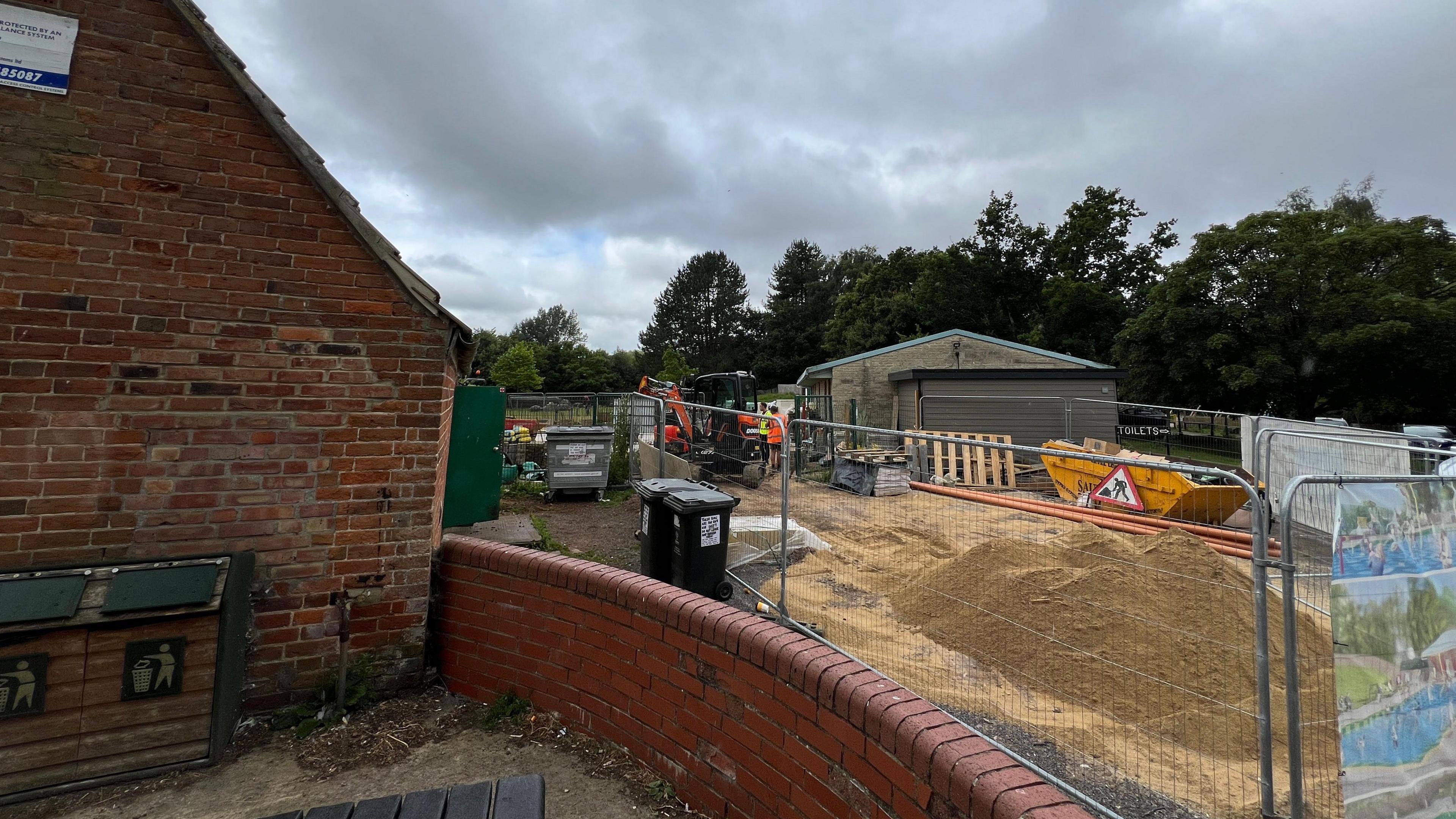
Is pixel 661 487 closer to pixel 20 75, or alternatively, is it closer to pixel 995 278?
pixel 20 75

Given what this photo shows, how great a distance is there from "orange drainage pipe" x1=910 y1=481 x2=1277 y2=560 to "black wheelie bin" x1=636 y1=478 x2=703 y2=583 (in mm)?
2138

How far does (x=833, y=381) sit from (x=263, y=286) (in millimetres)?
19304

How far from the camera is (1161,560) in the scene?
4.78m

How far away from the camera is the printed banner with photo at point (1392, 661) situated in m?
2.40

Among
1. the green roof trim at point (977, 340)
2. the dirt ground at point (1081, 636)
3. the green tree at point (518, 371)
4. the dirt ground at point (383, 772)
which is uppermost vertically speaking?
the green tree at point (518, 371)

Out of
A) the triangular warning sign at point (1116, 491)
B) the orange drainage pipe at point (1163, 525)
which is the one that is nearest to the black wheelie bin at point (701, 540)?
the orange drainage pipe at point (1163, 525)

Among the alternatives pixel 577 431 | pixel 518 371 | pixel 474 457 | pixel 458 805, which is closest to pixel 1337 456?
pixel 577 431

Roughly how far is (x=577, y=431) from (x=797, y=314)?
2112 inches

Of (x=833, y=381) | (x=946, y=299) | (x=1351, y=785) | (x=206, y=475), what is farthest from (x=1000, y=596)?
(x=946, y=299)

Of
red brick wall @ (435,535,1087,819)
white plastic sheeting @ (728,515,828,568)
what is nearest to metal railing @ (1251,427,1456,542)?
white plastic sheeting @ (728,515,828,568)

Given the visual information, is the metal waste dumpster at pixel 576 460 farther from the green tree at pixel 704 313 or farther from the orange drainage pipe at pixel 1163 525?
the green tree at pixel 704 313

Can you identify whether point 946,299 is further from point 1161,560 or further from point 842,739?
point 842,739

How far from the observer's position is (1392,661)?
246 centimetres

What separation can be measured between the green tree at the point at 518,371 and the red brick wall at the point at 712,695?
1775 inches
